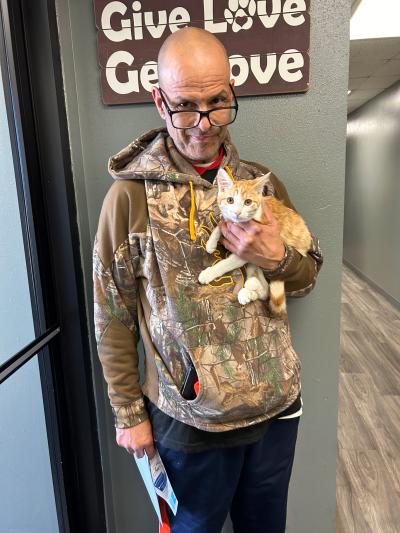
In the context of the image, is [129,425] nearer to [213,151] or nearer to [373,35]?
[213,151]

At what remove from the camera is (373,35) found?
10.2ft

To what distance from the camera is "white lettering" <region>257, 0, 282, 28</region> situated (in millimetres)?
1069

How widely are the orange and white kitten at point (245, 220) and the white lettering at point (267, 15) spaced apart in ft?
1.65

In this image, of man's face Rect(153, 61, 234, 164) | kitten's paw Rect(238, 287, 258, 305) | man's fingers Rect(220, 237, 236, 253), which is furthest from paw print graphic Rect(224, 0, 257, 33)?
kitten's paw Rect(238, 287, 258, 305)

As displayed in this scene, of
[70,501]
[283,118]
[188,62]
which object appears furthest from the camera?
[70,501]

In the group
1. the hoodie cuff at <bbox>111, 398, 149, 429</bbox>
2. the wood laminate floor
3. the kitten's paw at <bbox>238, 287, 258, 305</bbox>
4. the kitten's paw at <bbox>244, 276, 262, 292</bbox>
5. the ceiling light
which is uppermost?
the ceiling light

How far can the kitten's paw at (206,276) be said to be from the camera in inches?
34.3

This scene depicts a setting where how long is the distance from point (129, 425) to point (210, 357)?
0.93 feet

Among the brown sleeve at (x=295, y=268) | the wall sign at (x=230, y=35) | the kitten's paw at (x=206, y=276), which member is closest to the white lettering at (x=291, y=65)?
the wall sign at (x=230, y=35)

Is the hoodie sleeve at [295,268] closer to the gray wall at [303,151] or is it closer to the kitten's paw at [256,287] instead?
the kitten's paw at [256,287]

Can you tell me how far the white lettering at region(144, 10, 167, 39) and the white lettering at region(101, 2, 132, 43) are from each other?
6 cm

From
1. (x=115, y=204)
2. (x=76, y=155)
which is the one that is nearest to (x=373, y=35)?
(x=76, y=155)

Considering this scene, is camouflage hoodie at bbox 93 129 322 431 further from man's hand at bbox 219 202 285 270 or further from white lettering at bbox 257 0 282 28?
white lettering at bbox 257 0 282 28

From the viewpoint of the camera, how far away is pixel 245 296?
88cm
